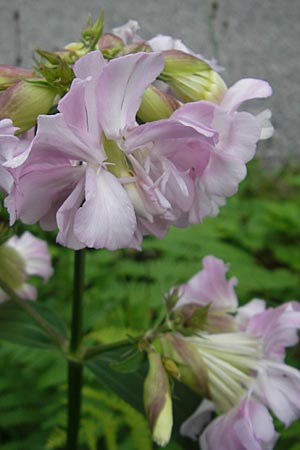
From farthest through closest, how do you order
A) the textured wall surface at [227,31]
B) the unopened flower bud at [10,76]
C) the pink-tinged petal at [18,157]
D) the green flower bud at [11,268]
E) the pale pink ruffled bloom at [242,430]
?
the textured wall surface at [227,31] < the green flower bud at [11,268] < the pale pink ruffled bloom at [242,430] < the unopened flower bud at [10,76] < the pink-tinged petal at [18,157]

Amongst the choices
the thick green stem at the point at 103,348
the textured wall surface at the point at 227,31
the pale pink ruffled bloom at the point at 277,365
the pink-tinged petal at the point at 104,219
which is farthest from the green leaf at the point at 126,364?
the textured wall surface at the point at 227,31

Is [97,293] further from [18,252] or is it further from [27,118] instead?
[27,118]

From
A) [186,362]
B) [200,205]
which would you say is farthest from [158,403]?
[200,205]

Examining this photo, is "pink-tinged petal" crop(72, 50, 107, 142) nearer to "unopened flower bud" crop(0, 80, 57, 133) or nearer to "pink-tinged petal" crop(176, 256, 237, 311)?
"unopened flower bud" crop(0, 80, 57, 133)

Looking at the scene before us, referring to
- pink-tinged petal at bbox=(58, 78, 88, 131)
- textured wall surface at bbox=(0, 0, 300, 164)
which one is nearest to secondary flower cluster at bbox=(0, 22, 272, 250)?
pink-tinged petal at bbox=(58, 78, 88, 131)

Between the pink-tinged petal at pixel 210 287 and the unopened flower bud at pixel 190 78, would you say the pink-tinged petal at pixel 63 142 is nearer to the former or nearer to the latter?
the unopened flower bud at pixel 190 78

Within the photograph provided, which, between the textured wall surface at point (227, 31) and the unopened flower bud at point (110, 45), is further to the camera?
the textured wall surface at point (227, 31)
